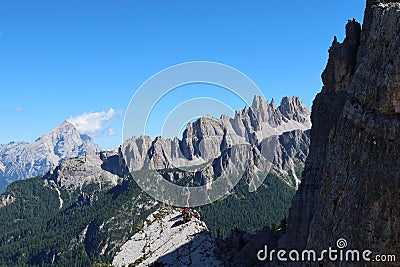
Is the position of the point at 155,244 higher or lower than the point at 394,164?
higher

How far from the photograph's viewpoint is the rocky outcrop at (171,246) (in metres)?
50.8

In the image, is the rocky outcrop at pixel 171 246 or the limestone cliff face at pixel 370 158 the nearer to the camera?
the limestone cliff face at pixel 370 158

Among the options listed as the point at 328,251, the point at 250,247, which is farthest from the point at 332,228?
the point at 250,247

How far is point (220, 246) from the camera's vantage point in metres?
A: 52.7

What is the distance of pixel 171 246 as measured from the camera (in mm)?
56031

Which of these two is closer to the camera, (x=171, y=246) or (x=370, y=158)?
(x=370, y=158)

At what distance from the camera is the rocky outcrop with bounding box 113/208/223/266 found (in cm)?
5078

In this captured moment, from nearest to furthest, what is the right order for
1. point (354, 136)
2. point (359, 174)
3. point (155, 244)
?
point (359, 174), point (354, 136), point (155, 244)

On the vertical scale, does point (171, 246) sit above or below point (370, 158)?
above

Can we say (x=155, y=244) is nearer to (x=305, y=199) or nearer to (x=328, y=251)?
(x=305, y=199)

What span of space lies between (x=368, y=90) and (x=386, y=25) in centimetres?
414

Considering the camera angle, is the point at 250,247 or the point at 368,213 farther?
the point at 250,247

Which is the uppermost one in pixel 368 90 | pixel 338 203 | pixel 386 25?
pixel 386 25

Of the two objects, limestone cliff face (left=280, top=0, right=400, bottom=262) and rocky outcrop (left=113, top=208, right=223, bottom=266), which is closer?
limestone cliff face (left=280, top=0, right=400, bottom=262)
